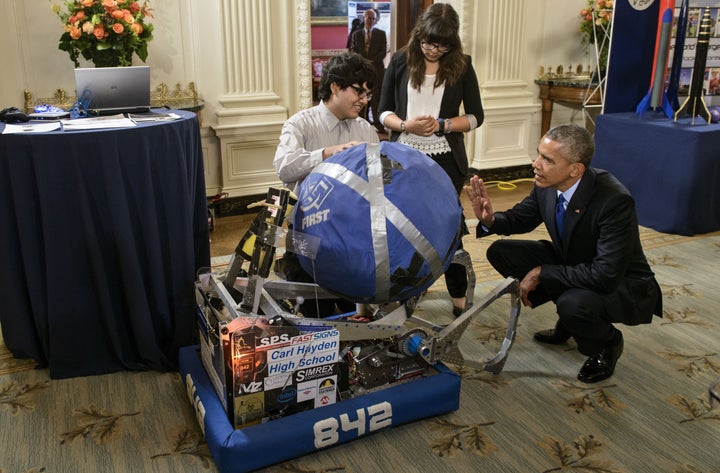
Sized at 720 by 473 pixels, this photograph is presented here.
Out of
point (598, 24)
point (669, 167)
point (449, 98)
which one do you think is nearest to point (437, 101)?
point (449, 98)

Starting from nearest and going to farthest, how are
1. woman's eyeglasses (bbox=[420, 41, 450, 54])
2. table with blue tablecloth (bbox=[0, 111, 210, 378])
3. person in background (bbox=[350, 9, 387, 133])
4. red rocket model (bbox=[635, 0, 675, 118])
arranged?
1. table with blue tablecloth (bbox=[0, 111, 210, 378])
2. woman's eyeglasses (bbox=[420, 41, 450, 54])
3. red rocket model (bbox=[635, 0, 675, 118])
4. person in background (bbox=[350, 9, 387, 133])

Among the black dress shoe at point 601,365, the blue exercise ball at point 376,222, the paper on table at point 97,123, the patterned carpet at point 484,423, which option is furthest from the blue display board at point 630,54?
the paper on table at point 97,123

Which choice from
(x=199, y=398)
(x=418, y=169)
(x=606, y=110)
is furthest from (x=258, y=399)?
(x=606, y=110)

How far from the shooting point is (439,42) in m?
3.02

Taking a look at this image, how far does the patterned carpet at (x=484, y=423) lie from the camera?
7.19ft

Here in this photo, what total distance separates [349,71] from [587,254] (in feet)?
3.91

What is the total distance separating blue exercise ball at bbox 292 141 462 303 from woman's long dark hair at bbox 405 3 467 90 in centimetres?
106

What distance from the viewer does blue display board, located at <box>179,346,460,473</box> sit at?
6.81 feet

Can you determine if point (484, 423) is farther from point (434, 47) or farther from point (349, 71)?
point (434, 47)

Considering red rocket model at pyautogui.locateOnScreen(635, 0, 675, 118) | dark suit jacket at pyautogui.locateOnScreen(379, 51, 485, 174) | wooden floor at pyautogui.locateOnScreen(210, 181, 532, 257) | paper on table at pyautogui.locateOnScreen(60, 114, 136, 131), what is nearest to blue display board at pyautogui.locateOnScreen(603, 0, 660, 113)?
red rocket model at pyautogui.locateOnScreen(635, 0, 675, 118)

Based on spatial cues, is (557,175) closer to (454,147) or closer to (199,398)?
(454,147)

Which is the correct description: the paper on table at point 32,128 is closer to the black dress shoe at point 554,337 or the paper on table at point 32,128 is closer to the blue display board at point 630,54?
the black dress shoe at point 554,337

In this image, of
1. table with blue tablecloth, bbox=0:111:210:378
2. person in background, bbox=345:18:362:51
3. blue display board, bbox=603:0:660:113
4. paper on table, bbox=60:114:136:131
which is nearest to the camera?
table with blue tablecloth, bbox=0:111:210:378

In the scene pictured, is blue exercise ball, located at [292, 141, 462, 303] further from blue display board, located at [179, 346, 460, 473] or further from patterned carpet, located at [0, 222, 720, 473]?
patterned carpet, located at [0, 222, 720, 473]
